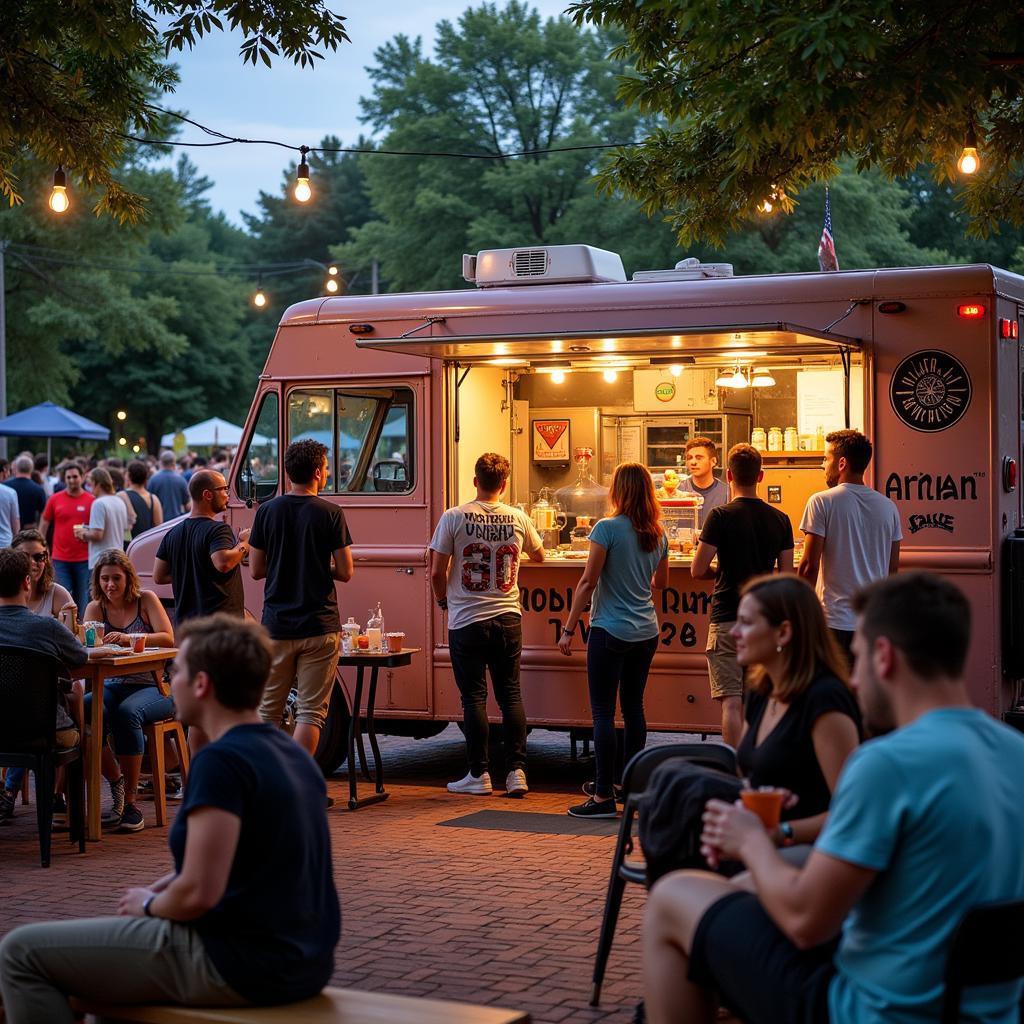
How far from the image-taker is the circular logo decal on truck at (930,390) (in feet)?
26.9

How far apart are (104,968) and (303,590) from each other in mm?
4550

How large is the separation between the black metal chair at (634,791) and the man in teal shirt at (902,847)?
60.3 inches

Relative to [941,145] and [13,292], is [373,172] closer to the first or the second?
[13,292]

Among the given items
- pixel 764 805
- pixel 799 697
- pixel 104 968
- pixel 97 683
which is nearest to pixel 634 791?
pixel 799 697

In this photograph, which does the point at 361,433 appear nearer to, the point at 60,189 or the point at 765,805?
the point at 60,189

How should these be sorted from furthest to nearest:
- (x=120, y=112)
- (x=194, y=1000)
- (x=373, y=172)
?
(x=373, y=172), (x=120, y=112), (x=194, y=1000)

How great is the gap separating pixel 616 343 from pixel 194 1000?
5920 millimetres

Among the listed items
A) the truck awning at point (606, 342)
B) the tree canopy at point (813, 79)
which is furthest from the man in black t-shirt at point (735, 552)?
the tree canopy at point (813, 79)

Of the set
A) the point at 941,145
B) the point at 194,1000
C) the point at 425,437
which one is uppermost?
the point at 941,145

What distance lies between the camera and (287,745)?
3828mm

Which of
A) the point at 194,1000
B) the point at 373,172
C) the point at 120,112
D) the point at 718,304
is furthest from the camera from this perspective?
the point at 373,172

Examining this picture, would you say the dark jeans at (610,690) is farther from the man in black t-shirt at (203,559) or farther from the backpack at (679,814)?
the backpack at (679,814)

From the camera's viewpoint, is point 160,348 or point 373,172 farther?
point 160,348

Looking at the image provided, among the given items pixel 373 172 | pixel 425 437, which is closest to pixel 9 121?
pixel 425 437
